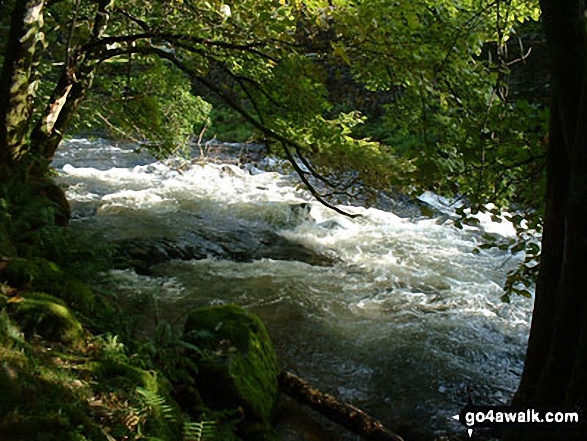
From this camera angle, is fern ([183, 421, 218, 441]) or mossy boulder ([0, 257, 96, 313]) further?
mossy boulder ([0, 257, 96, 313])

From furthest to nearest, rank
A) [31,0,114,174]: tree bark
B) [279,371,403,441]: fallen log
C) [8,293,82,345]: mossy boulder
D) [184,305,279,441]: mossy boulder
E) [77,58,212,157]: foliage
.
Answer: [77,58,212,157]: foliage → [31,0,114,174]: tree bark → [279,371,403,441]: fallen log → [184,305,279,441]: mossy boulder → [8,293,82,345]: mossy boulder

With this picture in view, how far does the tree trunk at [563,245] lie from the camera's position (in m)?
2.75

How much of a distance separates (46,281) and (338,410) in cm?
307

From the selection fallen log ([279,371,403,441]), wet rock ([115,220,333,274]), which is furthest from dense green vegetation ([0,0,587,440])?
wet rock ([115,220,333,274])

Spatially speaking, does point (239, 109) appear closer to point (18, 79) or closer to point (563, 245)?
point (18, 79)

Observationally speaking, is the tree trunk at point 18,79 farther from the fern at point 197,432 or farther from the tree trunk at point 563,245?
the tree trunk at point 563,245

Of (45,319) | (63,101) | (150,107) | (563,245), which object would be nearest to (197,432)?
(45,319)

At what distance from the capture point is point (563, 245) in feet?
10.4

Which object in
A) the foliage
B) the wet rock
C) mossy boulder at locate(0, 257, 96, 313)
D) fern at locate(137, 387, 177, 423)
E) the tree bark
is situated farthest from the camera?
the wet rock

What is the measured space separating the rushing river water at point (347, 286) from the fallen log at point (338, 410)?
683 mm

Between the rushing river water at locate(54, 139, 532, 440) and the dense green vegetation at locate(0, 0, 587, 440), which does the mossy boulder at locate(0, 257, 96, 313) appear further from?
the rushing river water at locate(54, 139, 532, 440)

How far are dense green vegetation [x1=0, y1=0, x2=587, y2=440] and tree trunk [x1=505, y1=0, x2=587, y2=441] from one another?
0.04ft

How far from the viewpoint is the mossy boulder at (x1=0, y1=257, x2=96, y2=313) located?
4035 millimetres

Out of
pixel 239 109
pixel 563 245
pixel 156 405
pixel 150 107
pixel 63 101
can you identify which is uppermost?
pixel 150 107
